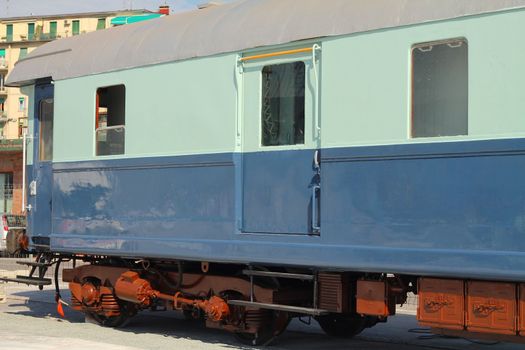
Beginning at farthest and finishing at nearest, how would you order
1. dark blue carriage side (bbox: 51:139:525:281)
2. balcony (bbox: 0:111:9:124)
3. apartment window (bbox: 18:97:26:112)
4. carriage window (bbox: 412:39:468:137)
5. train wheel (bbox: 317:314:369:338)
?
1. balcony (bbox: 0:111:9:124)
2. apartment window (bbox: 18:97:26:112)
3. train wheel (bbox: 317:314:369:338)
4. carriage window (bbox: 412:39:468:137)
5. dark blue carriage side (bbox: 51:139:525:281)

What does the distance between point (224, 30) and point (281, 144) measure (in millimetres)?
1647

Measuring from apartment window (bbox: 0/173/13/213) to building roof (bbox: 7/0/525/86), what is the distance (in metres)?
58.0

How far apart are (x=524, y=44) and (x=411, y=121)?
128cm

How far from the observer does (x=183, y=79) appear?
34.0ft

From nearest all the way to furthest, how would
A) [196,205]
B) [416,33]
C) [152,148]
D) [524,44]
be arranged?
[524,44] → [416,33] → [196,205] → [152,148]

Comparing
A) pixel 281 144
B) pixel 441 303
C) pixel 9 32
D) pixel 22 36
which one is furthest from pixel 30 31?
pixel 441 303

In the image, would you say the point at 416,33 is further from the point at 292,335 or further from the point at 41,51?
the point at 41,51

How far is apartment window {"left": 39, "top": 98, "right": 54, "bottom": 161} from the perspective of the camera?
40.9 ft

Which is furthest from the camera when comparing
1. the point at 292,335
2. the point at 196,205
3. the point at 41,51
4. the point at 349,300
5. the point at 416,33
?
the point at 41,51

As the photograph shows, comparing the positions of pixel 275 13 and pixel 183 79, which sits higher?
pixel 275 13

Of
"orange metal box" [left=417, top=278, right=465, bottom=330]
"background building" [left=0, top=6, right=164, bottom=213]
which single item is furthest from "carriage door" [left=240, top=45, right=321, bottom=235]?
"background building" [left=0, top=6, right=164, bottom=213]

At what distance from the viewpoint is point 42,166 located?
1244cm

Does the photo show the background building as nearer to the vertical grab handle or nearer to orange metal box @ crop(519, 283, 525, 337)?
the vertical grab handle

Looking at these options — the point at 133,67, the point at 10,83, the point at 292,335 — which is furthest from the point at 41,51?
the point at 292,335
